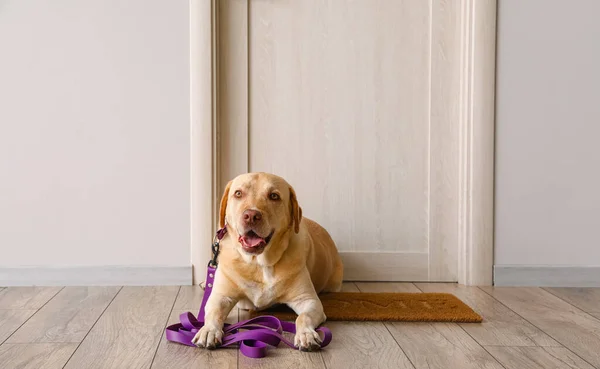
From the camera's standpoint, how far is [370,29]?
2.93 metres

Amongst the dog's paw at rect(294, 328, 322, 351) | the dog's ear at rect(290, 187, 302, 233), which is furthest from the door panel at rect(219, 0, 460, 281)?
the dog's paw at rect(294, 328, 322, 351)

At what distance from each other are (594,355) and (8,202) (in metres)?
2.38

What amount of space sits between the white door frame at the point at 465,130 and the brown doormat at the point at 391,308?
1.43 ft

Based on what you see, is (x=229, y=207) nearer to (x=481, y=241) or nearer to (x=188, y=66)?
(x=188, y=66)

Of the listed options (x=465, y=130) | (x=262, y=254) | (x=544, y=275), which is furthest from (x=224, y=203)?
(x=544, y=275)

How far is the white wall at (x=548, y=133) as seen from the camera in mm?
2877

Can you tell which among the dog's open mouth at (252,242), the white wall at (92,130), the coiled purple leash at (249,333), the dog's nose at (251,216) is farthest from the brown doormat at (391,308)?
the white wall at (92,130)

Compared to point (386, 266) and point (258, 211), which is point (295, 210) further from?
point (386, 266)

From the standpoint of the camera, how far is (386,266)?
2.98 m

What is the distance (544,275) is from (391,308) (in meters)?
0.94

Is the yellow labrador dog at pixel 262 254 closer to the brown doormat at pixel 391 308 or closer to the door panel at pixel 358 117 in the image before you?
the brown doormat at pixel 391 308

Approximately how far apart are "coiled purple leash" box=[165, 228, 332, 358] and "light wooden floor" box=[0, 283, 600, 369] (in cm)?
3

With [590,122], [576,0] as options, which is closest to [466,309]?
[590,122]

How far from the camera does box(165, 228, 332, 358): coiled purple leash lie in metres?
1.87
